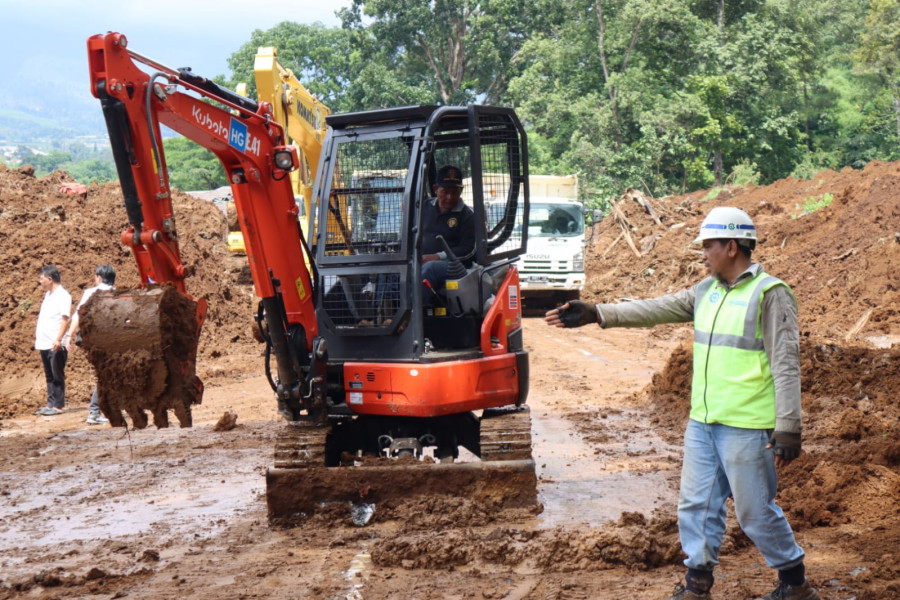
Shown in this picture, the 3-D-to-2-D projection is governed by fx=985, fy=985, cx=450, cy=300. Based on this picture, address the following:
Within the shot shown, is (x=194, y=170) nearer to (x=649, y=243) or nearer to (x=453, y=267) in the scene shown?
(x=649, y=243)

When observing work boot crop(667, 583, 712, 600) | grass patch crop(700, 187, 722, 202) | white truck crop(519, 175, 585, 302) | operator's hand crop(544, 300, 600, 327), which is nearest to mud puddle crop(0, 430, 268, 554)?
operator's hand crop(544, 300, 600, 327)

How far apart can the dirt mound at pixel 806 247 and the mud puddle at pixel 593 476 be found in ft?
19.7

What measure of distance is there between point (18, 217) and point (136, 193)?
13202 millimetres

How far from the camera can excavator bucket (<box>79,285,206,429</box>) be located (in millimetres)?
5938

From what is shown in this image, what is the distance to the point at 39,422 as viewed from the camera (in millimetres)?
11766

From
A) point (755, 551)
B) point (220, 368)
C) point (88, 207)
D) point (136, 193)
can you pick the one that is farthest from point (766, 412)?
point (88, 207)

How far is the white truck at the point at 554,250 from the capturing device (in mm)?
20922

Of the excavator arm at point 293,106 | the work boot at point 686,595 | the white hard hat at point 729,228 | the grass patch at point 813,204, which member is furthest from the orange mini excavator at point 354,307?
the grass patch at point 813,204

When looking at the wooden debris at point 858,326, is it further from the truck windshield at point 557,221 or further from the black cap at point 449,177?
the black cap at point 449,177

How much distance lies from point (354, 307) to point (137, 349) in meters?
1.69

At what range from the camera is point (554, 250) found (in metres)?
20.9

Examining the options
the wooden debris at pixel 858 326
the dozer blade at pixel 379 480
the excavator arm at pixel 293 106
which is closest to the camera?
the dozer blade at pixel 379 480

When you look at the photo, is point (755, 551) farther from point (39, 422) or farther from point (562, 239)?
point (562, 239)

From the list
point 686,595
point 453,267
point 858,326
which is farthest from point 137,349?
point 858,326
